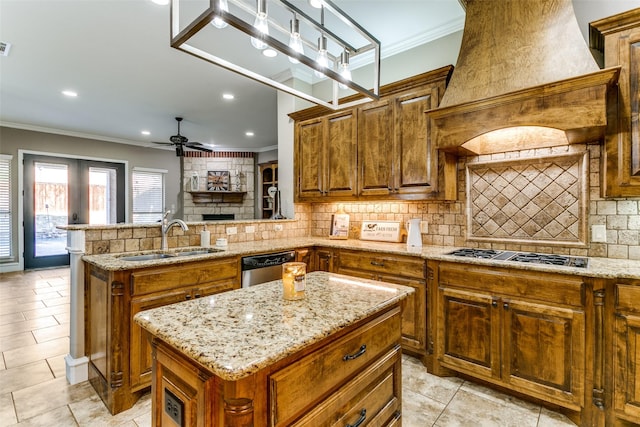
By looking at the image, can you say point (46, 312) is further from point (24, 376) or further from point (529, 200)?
point (529, 200)

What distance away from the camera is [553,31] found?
2154 mm

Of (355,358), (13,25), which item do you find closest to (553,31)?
(355,358)

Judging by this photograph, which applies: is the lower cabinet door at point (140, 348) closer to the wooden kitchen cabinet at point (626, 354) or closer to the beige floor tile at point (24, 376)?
the beige floor tile at point (24, 376)

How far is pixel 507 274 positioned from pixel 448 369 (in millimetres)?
948

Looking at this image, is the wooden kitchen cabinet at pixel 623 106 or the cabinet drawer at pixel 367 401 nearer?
the cabinet drawer at pixel 367 401

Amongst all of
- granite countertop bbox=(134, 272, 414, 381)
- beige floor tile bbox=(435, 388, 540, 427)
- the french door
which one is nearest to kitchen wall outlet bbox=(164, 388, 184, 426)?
granite countertop bbox=(134, 272, 414, 381)

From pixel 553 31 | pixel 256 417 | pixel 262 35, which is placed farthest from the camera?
pixel 553 31

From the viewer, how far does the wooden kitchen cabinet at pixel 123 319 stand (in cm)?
209

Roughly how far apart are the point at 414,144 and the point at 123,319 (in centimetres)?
275

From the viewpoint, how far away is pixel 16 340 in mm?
3207

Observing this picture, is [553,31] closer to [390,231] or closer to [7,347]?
[390,231]

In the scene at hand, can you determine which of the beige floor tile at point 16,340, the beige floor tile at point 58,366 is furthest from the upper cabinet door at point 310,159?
the beige floor tile at point 16,340

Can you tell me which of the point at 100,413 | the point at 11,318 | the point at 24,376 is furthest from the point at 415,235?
the point at 11,318

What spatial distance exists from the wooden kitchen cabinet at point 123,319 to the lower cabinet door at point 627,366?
2.77 meters
